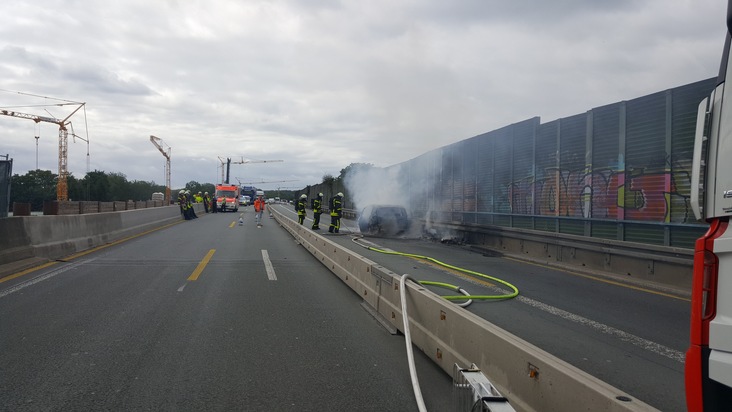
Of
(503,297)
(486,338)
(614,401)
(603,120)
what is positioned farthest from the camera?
(603,120)

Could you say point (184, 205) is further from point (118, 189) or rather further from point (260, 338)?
point (118, 189)

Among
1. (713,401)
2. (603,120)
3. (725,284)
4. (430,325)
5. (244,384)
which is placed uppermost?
(603,120)

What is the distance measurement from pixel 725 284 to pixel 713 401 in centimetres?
48

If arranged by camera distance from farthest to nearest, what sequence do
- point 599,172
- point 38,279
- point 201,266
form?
1. point 599,172
2. point 201,266
3. point 38,279

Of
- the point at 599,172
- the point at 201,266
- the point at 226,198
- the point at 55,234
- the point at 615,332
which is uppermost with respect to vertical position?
Answer: the point at 599,172

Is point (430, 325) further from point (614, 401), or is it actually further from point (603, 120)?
point (603, 120)

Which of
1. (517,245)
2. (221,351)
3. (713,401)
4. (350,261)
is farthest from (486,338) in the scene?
(517,245)

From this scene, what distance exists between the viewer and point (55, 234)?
43.4ft

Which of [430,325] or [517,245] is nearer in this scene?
[430,325]

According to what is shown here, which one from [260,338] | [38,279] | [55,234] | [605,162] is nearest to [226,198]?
[55,234]

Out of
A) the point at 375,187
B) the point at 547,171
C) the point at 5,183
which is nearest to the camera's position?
the point at 5,183

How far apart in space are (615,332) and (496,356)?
3.50 meters

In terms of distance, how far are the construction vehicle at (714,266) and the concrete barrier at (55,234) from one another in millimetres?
11176

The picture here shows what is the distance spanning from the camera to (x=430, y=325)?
534cm
